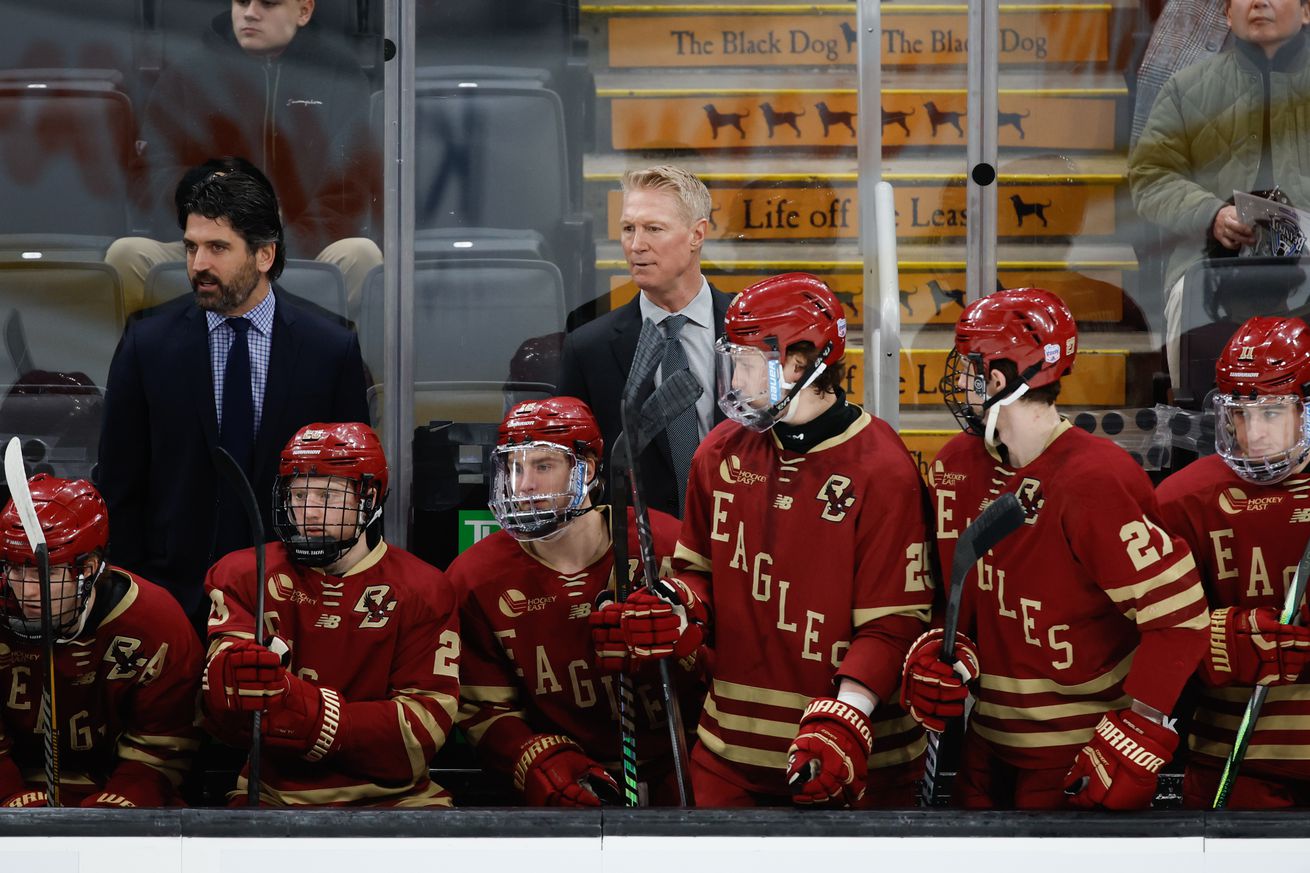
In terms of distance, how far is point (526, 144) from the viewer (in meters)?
3.42

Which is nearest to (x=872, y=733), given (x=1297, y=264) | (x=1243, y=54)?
(x=1297, y=264)

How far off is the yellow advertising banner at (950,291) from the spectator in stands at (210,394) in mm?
704

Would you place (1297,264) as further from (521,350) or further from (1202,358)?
(521,350)

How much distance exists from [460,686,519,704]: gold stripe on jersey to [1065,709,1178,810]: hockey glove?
0.99m

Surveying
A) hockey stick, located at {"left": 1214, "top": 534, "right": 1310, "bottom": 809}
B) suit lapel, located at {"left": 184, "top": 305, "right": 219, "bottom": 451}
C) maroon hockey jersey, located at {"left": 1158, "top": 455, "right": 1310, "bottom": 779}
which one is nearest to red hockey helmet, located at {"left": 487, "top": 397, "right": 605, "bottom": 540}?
suit lapel, located at {"left": 184, "top": 305, "right": 219, "bottom": 451}

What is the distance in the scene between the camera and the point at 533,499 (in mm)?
2646

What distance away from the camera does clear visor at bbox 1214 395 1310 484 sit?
8.20 feet

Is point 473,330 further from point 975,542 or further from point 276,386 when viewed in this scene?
point 975,542

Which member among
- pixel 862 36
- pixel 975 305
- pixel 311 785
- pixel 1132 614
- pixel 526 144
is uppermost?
pixel 862 36

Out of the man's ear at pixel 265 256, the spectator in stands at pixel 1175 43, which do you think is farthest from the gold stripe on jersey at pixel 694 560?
the spectator in stands at pixel 1175 43

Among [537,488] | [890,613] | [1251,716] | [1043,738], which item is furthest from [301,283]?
[1251,716]

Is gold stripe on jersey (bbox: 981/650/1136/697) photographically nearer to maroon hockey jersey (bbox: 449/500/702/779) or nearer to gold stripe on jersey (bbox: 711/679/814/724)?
gold stripe on jersey (bbox: 711/679/814/724)

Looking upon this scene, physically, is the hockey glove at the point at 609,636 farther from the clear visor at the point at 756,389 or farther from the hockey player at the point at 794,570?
the clear visor at the point at 756,389
